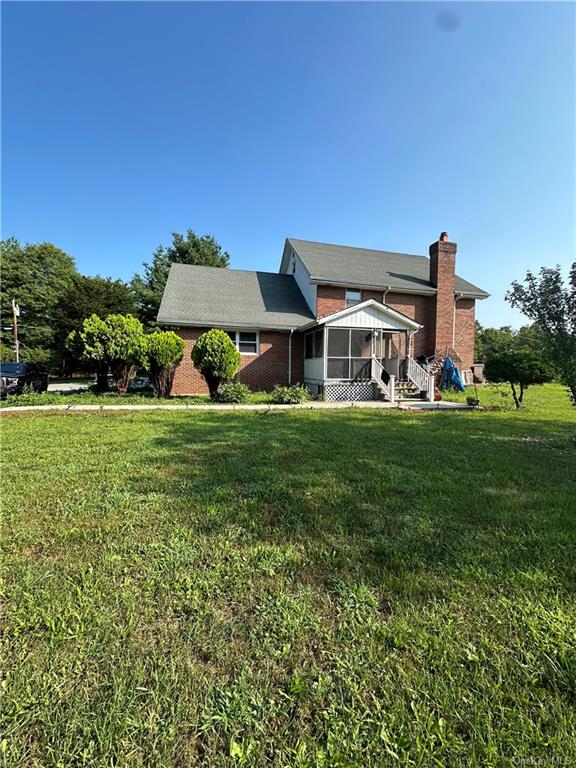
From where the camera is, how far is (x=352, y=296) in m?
17.1

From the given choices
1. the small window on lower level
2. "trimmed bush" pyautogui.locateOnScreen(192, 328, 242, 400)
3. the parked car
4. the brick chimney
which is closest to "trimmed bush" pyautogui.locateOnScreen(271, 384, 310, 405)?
"trimmed bush" pyautogui.locateOnScreen(192, 328, 242, 400)

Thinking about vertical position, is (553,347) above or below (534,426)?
above

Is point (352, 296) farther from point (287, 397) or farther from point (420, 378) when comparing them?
point (287, 397)

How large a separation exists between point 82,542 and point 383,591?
231 cm

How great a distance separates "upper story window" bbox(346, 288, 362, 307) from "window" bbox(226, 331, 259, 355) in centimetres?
518

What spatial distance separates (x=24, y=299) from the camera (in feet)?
121

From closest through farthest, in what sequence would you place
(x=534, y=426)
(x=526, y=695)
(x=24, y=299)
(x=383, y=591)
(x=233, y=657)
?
1. (x=526, y=695)
2. (x=233, y=657)
3. (x=383, y=591)
4. (x=534, y=426)
5. (x=24, y=299)

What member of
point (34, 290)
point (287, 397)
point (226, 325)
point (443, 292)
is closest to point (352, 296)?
point (443, 292)

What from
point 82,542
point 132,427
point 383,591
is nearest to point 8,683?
point 82,542

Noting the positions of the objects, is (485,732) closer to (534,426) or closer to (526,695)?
(526,695)

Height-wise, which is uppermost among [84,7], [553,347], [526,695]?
[84,7]

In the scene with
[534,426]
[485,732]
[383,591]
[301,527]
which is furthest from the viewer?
[534,426]

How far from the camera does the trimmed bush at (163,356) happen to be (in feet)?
38.1

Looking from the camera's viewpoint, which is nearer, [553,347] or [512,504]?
[512,504]
